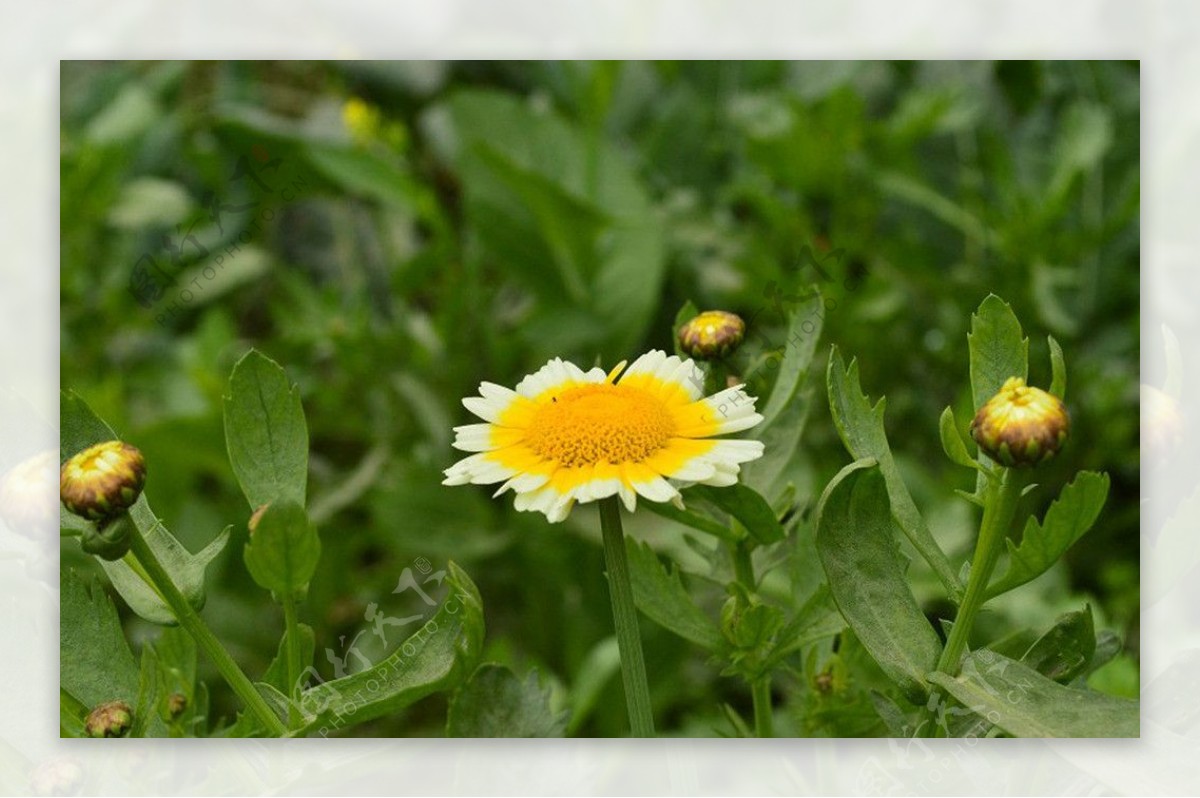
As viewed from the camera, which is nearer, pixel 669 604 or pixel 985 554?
pixel 985 554

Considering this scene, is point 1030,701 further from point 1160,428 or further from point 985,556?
point 1160,428

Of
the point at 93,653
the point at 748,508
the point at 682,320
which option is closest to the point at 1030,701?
the point at 748,508

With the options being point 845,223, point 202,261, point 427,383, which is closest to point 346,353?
point 427,383

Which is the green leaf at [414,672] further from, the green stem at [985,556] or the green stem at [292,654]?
the green stem at [985,556]

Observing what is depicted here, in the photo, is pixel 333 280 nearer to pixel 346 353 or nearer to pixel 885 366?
pixel 346 353

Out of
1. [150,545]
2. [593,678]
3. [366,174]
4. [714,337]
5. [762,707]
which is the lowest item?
[593,678]

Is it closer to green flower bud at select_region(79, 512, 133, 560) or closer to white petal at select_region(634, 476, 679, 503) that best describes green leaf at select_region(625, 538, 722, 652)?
white petal at select_region(634, 476, 679, 503)

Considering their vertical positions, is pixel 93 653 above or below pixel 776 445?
below
